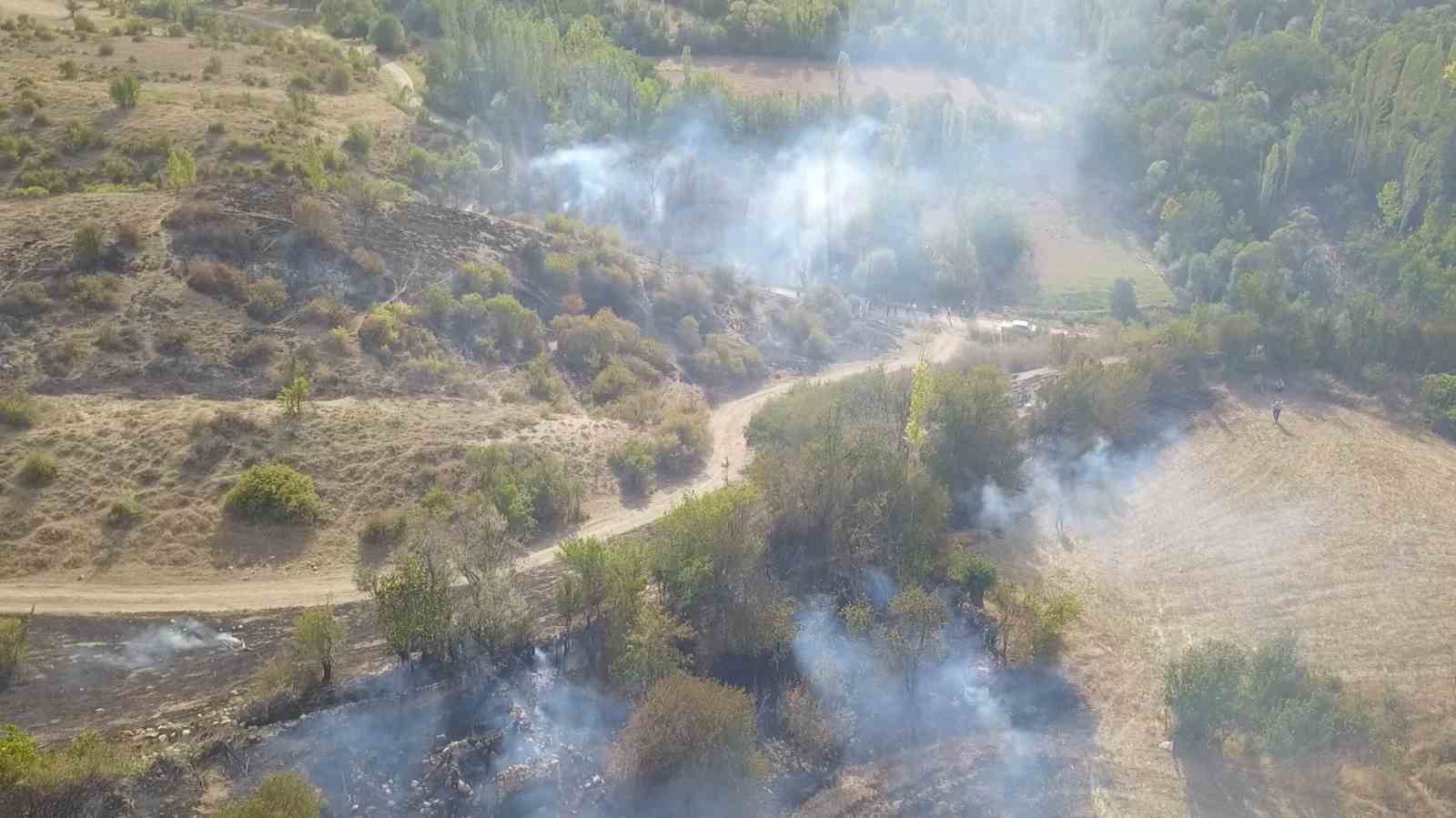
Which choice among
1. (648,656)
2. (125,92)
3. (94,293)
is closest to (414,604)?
(648,656)

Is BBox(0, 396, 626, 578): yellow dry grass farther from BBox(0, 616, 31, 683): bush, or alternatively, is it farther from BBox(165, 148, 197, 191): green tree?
BBox(165, 148, 197, 191): green tree

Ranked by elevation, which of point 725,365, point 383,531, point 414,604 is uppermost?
point 414,604

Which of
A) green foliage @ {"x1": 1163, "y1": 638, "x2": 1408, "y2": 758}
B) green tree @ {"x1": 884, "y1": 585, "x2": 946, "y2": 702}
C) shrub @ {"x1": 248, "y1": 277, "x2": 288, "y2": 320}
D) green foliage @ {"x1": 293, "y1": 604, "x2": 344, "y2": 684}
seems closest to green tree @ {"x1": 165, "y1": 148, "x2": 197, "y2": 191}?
shrub @ {"x1": 248, "y1": 277, "x2": 288, "y2": 320}

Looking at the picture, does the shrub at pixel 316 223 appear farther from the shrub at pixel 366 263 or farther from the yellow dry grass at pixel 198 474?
the yellow dry grass at pixel 198 474

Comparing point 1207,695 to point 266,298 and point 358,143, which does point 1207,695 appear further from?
point 358,143

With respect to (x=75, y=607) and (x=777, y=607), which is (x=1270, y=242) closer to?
(x=777, y=607)
